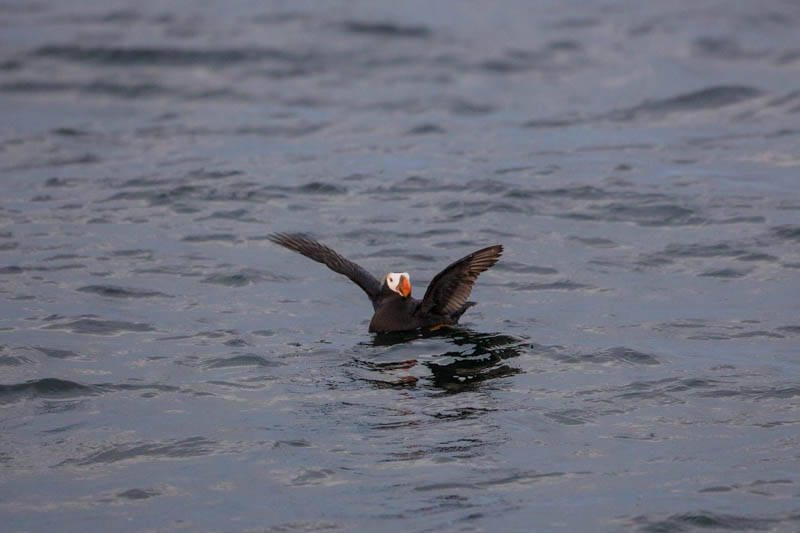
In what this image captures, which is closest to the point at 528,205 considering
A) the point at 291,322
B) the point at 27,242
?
the point at 291,322

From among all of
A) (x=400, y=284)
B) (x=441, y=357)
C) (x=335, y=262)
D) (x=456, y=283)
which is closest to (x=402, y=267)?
(x=335, y=262)

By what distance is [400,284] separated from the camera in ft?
37.7

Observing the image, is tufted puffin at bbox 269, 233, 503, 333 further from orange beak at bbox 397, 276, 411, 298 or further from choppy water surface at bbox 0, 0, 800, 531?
choppy water surface at bbox 0, 0, 800, 531

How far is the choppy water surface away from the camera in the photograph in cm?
806

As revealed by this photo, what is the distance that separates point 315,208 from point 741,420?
8261 mm

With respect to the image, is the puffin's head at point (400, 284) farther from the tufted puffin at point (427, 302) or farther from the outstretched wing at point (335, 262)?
the outstretched wing at point (335, 262)

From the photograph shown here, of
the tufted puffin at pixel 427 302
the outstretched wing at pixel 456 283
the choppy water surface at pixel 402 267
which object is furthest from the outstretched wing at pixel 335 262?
the outstretched wing at pixel 456 283

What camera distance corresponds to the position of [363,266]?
13664 mm

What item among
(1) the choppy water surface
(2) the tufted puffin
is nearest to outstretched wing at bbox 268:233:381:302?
(2) the tufted puffin

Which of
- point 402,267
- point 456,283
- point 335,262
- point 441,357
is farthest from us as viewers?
point 402,267

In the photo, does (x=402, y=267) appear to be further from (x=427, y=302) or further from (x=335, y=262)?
(x=427, y=302)

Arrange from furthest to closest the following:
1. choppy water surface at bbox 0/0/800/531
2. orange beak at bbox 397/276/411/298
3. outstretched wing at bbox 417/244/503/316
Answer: orange beak at bbox 397/276/411/298 → outstretched wing at bbox 417/244/503/316 → choppy water surface at bbox 0/0/800/531

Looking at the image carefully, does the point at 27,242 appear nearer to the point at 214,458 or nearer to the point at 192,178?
the point at 192,178

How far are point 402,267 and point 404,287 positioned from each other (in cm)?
231
